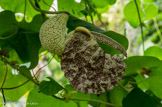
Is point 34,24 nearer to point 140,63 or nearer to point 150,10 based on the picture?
point 140,63

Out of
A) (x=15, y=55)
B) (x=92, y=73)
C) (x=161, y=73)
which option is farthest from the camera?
(x=15, y=55)

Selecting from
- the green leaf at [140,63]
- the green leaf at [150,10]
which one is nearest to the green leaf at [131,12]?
the green leaf at [150,10]

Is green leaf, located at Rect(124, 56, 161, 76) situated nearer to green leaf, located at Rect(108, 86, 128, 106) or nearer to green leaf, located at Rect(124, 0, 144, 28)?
green leaf, located at Rect(108, 86, 128, 106)

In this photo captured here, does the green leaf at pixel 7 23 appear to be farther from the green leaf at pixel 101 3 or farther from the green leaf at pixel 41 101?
the green leaf at pixel 101 3

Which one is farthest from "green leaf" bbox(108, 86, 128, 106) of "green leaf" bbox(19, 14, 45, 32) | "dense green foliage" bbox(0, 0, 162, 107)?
"green leaf" bbox(19, 14, 45, 32)

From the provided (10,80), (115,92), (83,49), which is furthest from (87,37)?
(10,80)

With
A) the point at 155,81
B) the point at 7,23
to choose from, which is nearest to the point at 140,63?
the point at 155,81

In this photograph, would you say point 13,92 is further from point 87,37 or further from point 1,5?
point 87,37
